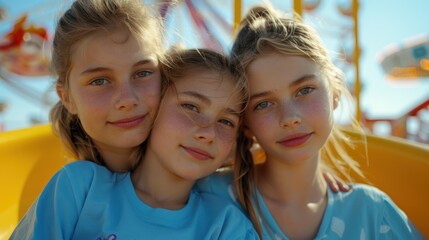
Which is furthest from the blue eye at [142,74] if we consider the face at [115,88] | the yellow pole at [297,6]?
the yellow pole at [297,6]

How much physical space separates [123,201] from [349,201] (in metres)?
0.59

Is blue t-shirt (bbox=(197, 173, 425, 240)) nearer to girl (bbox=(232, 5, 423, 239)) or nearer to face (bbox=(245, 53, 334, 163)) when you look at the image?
girl (bbox=(232, 5, 423, 239))

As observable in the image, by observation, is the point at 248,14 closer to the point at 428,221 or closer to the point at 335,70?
the point at 335,70

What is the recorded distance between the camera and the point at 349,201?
3.59ft

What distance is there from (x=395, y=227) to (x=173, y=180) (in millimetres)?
571

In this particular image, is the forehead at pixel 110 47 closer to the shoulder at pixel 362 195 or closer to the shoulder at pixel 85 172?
the shoulder at pixel 85 172

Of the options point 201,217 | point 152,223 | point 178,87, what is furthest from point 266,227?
point 178,87

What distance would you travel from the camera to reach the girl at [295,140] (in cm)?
98

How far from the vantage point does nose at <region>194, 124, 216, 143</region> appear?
35.8 inches

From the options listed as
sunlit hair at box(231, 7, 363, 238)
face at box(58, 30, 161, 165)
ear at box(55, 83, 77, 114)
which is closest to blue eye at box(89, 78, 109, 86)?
face at box(58, 30, 161, 165)

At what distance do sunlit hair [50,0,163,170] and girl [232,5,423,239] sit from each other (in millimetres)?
233

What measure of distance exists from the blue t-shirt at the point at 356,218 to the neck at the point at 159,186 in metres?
0.10

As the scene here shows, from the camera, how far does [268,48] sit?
3.37 ft

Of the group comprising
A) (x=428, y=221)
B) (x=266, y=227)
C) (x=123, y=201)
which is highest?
(x=123, y=201)
